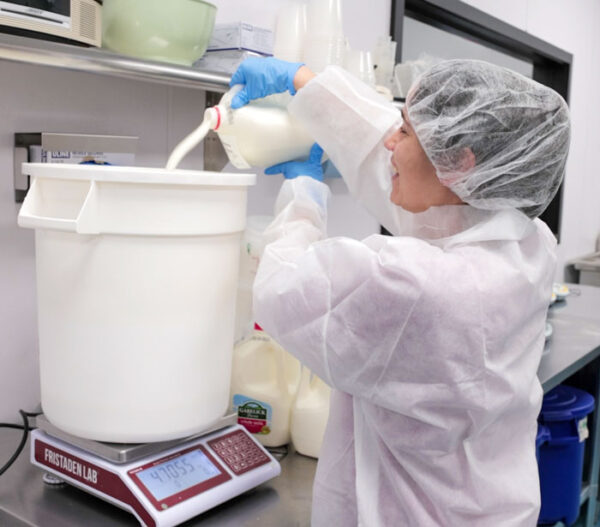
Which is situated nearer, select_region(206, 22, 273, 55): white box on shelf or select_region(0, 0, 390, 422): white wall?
select_region(0, 0, 390, 422): white wall

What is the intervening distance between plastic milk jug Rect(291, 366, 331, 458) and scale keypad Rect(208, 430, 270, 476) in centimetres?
17

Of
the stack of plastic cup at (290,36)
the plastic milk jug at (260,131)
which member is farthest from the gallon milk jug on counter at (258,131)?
the stack of plastic cup at (290,36)

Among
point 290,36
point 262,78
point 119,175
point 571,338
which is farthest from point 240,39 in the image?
point 571,338

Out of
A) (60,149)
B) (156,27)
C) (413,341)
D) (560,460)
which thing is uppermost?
(156,27)

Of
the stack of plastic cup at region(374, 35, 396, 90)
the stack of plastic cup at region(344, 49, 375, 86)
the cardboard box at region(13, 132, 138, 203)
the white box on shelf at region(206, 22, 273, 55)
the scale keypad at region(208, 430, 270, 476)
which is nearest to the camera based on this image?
the scale keypad at region(208, 430, 270, 476)

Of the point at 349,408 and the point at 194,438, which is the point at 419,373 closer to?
the point at 349,408

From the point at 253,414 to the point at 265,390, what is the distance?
0.06 meters

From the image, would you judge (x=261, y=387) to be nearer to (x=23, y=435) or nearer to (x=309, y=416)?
(x=309, y=416)

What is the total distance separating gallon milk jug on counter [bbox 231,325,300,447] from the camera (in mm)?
1416

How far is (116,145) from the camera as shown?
1.46 meters

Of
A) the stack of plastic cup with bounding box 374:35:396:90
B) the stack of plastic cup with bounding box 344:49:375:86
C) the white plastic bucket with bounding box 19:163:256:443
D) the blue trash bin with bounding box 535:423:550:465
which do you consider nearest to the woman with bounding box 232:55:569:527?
the white plastic bucket with bounding box 19:163:256:443

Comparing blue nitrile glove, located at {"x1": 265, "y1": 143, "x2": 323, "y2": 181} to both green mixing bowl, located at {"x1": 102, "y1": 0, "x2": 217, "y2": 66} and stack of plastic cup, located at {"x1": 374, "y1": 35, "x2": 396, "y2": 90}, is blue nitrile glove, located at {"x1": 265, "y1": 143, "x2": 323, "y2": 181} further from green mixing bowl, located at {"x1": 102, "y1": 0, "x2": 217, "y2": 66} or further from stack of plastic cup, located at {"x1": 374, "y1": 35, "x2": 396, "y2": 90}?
stack of plastic cup, located at {"x1": 374, "y1": 35, "x2": 396, "y2": 90}

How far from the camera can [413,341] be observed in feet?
3.19

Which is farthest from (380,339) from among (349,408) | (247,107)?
(247,107)
